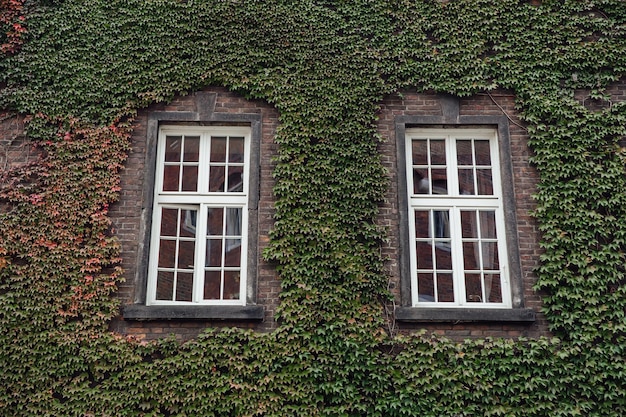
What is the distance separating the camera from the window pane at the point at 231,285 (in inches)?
296

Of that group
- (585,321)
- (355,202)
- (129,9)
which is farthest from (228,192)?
(585,321)

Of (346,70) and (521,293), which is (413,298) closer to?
(521,293)

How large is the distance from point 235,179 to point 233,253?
96 cm

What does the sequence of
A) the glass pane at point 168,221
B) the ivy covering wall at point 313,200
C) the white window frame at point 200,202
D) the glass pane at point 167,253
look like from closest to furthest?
the ivy covering wall at point 313,200 → the white window frame at point 200,202 → the glass pane at point 167,253 → the glass pane at point 168,221

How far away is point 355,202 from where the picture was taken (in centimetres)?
758

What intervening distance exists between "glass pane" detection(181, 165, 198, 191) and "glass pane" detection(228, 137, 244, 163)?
47 cm

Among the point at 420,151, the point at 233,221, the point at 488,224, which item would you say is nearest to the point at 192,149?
the point at 233,221

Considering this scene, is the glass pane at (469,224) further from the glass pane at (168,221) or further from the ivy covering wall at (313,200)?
the glass pane at (168,221)

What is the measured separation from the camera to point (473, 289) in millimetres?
7562

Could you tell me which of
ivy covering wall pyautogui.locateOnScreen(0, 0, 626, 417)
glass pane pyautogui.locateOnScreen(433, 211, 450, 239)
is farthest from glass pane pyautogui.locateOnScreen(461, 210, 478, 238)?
ivy covering wall pyautogui.locateOnScreen(0, 0, 626, 417)

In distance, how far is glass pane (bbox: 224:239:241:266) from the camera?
7637mm

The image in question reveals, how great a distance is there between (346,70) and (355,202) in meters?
1.80

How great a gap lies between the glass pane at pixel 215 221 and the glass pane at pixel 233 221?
0.29 feet

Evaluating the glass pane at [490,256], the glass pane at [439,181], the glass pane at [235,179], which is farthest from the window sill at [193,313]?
the glass pane at [490,256]
